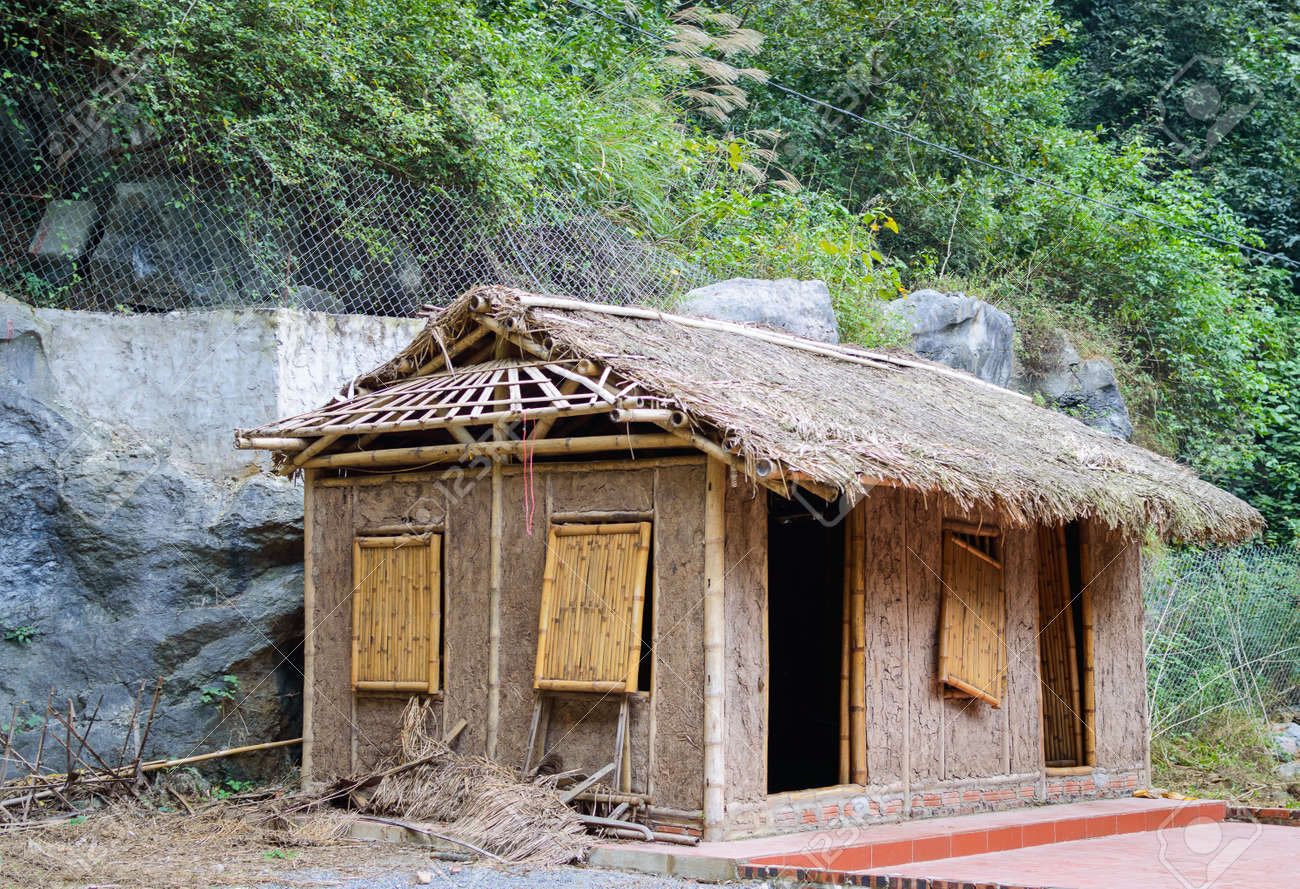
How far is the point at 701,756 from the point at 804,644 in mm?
4704

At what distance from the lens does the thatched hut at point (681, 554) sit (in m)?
6.68

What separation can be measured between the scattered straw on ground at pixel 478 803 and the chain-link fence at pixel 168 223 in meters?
4.56

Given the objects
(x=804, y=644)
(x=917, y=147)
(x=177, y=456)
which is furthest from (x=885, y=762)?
(x=917, y=147)

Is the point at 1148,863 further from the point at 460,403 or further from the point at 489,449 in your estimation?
the point at 460,403

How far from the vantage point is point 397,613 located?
791 centimetres

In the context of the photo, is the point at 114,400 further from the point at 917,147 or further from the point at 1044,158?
the point at 1044,158

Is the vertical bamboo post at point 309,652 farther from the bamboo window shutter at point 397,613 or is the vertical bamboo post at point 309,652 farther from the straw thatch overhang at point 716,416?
the straw thatch overhang at point 716,416

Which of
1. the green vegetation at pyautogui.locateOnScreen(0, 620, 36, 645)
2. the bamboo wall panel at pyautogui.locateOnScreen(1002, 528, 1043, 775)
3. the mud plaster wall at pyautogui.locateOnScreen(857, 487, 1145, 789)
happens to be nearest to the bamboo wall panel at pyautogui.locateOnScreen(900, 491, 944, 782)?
the mud plaster wall at pyautogui.locateOnScreen(857, 487, 1145, 789)

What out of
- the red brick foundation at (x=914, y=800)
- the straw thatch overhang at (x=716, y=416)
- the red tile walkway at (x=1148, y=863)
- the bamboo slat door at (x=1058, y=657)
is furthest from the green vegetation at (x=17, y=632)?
the bamboo slat door at (x=1058, y=657)

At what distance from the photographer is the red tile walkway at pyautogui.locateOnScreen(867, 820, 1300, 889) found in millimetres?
6527

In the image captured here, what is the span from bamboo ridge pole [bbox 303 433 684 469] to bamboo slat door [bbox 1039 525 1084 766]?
4250 millimetres

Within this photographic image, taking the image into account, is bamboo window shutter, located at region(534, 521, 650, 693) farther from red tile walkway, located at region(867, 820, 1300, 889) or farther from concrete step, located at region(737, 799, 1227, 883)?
red tile walkway, located at region(867, 820, 1300, 889)

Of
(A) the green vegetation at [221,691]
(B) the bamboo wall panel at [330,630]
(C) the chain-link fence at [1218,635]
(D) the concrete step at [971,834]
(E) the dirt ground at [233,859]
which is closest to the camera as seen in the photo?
(E) the dirt ground at [233,859]

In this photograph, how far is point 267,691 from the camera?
9570 millimetres
